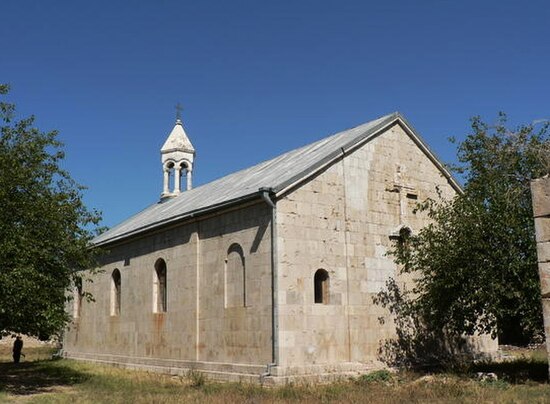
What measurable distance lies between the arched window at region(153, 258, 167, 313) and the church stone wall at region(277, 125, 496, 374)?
22.8 feet

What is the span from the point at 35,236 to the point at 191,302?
552cm

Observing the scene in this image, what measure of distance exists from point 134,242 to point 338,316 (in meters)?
10.3

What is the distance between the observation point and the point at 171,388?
16.1 m

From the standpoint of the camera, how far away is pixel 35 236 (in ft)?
54.0

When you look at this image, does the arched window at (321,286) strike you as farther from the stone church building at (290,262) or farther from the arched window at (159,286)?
the arched window at (159,286)

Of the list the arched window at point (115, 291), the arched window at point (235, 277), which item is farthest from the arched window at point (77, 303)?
the arched window at point (235, 277)

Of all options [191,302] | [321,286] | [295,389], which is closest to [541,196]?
[295,389]

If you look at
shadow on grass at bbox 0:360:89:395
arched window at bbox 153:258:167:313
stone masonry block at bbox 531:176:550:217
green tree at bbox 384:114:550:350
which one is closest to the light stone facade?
stone masonry block at bbox 531:176:550:217

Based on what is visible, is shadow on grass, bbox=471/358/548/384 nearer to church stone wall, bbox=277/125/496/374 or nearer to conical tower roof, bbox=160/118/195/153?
church stone wall, bbox=277/125/496/374

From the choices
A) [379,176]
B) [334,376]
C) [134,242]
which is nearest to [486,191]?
[379,176]

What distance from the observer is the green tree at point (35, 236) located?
1525 cm

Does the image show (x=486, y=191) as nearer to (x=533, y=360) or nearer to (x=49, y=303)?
(x=533, y=360)

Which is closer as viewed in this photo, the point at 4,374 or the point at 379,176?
the point at 379,176

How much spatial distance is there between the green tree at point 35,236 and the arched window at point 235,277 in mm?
4241
